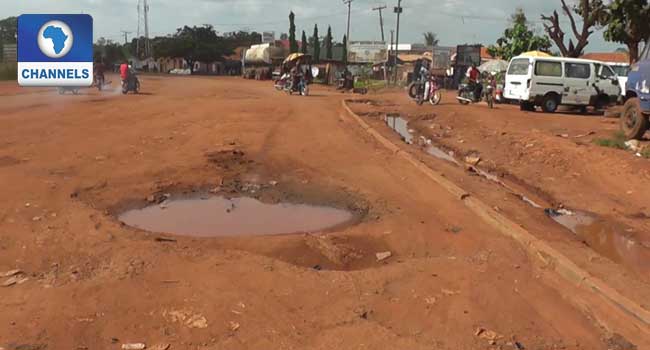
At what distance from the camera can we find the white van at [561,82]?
1931 centimetres

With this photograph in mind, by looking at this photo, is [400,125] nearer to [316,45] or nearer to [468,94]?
[468,94]

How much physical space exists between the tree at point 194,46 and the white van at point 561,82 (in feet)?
208

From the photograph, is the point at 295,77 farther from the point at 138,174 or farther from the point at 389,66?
the point at 389,66

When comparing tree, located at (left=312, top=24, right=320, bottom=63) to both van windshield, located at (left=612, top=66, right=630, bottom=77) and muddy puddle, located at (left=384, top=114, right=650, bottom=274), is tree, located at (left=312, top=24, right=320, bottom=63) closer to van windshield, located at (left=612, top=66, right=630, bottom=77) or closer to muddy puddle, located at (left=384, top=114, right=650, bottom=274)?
van windshield, located at (left=612, top=66, right=630, bottom=77)

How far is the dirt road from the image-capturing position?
151 inches

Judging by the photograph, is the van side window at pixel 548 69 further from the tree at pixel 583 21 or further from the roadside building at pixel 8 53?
the roadside building at pixel 8 53

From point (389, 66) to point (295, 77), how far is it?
24.1 meters

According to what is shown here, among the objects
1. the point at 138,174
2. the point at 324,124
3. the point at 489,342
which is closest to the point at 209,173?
the point at 138,174

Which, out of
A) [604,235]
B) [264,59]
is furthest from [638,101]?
[264,59]

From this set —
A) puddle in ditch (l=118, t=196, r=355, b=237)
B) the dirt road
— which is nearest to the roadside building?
the dirt road

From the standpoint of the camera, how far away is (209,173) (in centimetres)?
893

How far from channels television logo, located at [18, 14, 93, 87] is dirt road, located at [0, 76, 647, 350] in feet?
11.7

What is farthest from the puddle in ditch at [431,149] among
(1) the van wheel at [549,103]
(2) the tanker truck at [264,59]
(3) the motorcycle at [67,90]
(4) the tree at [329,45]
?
(4) the tree at [329,45]

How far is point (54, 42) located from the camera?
12.5 m
